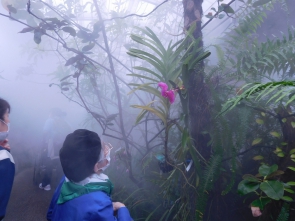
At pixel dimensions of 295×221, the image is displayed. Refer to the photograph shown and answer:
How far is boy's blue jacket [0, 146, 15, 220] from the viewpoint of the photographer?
1.51m

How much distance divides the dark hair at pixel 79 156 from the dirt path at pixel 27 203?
8.45 ft

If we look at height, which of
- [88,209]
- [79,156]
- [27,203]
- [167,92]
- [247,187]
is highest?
[167,92]

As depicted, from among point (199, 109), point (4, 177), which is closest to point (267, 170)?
point (199, 109)

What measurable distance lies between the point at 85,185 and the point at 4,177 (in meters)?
0.70

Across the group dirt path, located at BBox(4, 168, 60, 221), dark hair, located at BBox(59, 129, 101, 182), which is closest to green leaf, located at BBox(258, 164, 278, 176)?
dark hair, located at BBox(59, 129, 101, 182)

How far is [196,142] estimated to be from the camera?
1945mm

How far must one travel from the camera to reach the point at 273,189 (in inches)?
48.1

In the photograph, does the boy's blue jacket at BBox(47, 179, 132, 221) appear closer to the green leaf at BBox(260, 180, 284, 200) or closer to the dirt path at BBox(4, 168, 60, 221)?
the green leaf at BBox(260, 180, 284, 200)

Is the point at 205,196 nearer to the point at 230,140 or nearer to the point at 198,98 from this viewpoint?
the point at 230,140

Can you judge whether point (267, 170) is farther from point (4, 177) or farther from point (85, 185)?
point (4, 177)

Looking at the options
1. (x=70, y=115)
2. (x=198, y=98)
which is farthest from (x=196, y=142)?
(x=70, y=115)

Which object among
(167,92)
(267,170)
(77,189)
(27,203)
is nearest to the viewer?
(77,189)

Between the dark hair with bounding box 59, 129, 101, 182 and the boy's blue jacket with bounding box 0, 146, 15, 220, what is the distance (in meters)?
0.53

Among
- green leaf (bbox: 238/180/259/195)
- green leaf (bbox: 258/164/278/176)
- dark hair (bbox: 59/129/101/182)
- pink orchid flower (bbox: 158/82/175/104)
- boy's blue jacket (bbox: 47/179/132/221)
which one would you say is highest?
pink orchid flower (bbox: 158/82/175/104)
